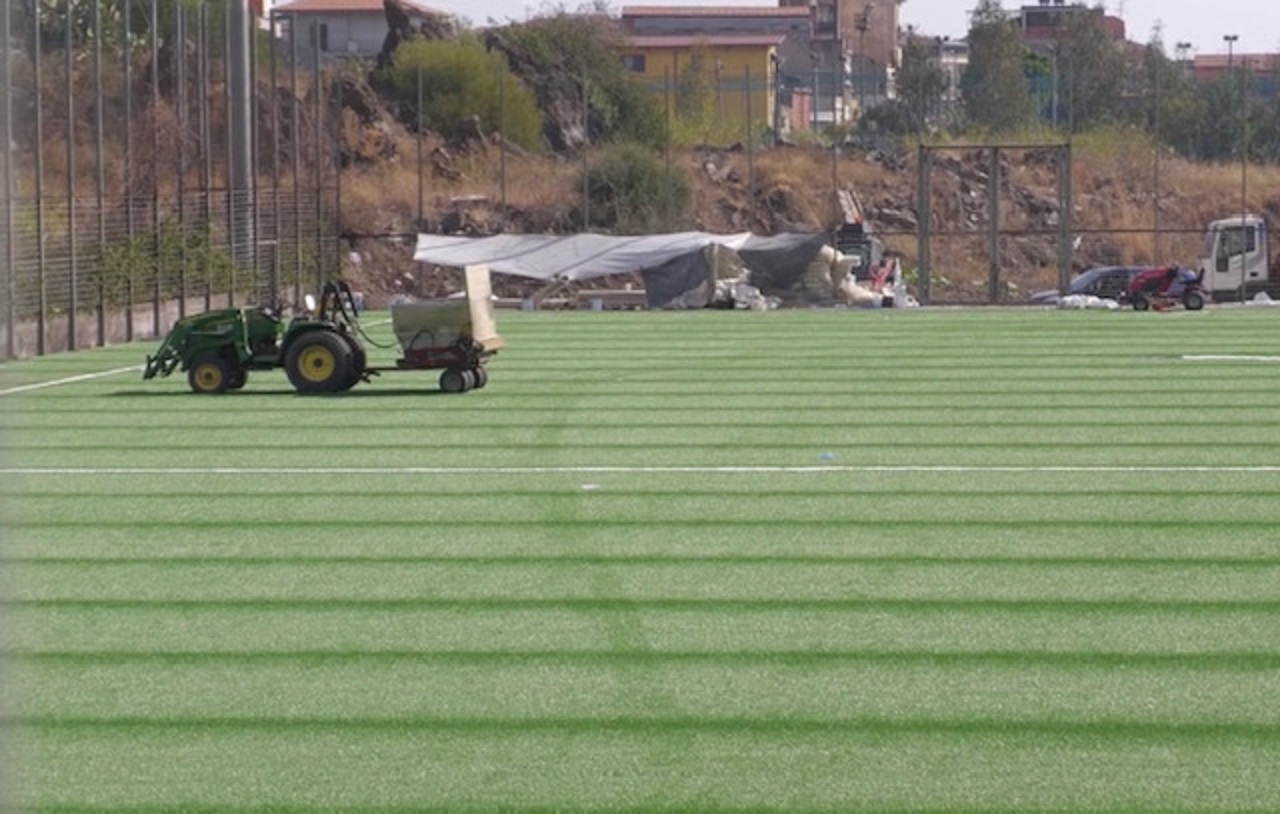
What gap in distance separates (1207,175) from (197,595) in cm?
5629

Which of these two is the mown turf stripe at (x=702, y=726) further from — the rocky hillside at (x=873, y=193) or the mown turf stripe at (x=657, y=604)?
the rocky hillside at (x=873, y=193)

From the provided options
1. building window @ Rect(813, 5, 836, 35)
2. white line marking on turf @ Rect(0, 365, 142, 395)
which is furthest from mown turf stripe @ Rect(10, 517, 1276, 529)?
building window @ Rect(813, 5, 836, 35)

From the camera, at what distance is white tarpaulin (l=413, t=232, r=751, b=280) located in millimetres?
45281

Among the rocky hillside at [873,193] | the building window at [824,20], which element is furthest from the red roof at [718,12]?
the rocky hillside at [873,193]

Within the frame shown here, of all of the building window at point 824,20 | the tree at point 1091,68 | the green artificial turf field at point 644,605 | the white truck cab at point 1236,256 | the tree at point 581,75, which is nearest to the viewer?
the green artificial turf field at point 644,605

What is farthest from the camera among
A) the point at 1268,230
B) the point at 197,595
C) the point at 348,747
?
the point at 1268,230

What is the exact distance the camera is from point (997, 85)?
84.8m

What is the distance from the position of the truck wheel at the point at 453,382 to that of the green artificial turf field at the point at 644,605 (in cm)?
136

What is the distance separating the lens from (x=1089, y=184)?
2579 inches

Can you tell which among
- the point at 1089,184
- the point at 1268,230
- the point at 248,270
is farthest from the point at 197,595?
the point at 1089,184

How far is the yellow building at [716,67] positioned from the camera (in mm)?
77625

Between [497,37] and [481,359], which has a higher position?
[497,37]

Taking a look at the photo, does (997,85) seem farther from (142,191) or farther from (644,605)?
(644,605)

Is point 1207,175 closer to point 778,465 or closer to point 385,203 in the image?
point 385,203
